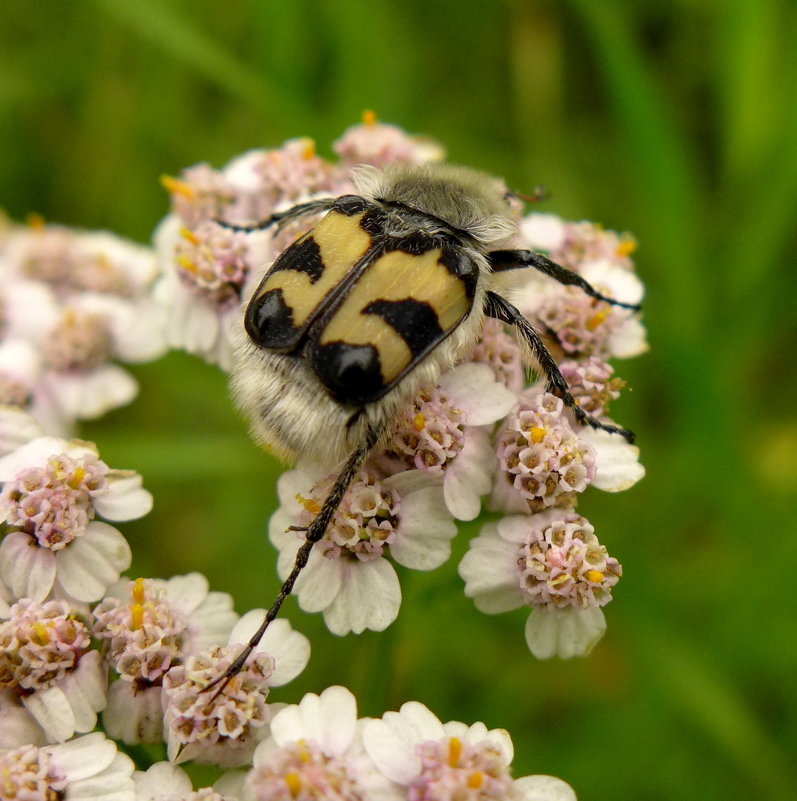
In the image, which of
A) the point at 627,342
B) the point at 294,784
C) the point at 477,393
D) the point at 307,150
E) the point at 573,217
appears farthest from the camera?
the point at 573,217

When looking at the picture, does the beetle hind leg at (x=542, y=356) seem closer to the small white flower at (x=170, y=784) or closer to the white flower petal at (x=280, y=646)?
the white flower petal at (x=280, y=646)

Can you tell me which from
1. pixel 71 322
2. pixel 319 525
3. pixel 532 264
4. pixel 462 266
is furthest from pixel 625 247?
pixel 71 322

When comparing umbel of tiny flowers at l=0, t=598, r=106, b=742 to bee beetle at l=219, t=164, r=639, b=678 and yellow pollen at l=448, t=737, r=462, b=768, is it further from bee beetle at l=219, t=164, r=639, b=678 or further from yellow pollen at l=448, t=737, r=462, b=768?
yellow pollen at l=448, t=737, r=462, b=768

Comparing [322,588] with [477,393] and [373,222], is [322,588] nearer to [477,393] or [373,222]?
[477,393]

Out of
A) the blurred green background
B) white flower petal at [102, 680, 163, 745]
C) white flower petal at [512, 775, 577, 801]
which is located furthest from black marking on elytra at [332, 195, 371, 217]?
white flower petal at [512, 775, 577, 801]

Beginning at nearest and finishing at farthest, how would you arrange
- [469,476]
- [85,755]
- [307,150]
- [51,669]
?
[85,755], [51,669], [469,476], [307,150]
